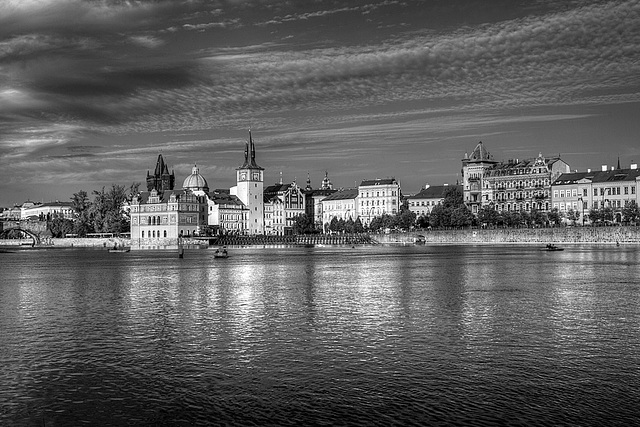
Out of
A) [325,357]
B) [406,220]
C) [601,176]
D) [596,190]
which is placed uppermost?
[601,176]

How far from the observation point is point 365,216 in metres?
197

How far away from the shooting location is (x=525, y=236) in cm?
13850

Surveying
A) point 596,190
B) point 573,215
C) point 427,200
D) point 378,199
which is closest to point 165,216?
point 378,199

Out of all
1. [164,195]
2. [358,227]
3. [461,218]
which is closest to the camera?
[461,218]

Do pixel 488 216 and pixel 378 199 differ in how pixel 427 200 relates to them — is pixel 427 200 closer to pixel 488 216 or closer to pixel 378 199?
pixel 378 199

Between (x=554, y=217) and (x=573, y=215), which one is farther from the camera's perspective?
(x=554, y=217)

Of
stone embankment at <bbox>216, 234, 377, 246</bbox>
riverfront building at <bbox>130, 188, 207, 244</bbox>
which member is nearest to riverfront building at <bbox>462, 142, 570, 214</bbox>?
stone embankment at <bbox>216, 234, 377, 246</bbox>

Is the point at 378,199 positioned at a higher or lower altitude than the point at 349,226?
higher

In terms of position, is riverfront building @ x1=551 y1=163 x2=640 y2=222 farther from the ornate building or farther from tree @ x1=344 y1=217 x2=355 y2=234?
tree @ x1=344 y1=217 x2=355 y2=234

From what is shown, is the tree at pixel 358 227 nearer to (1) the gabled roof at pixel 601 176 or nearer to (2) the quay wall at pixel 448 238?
(2) the quay wall at pixel 448 238

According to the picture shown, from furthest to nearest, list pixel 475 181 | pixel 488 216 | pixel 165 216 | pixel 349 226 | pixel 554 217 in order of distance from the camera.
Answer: pixel 349 226 < pixel 165 216 < pixel 475 181 < pixel 488 216 < pixel 554 217

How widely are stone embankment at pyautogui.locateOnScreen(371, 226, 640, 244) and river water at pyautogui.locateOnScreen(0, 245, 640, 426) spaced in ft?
286

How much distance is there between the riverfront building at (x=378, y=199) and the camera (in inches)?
7589

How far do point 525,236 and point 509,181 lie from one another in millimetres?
24993
